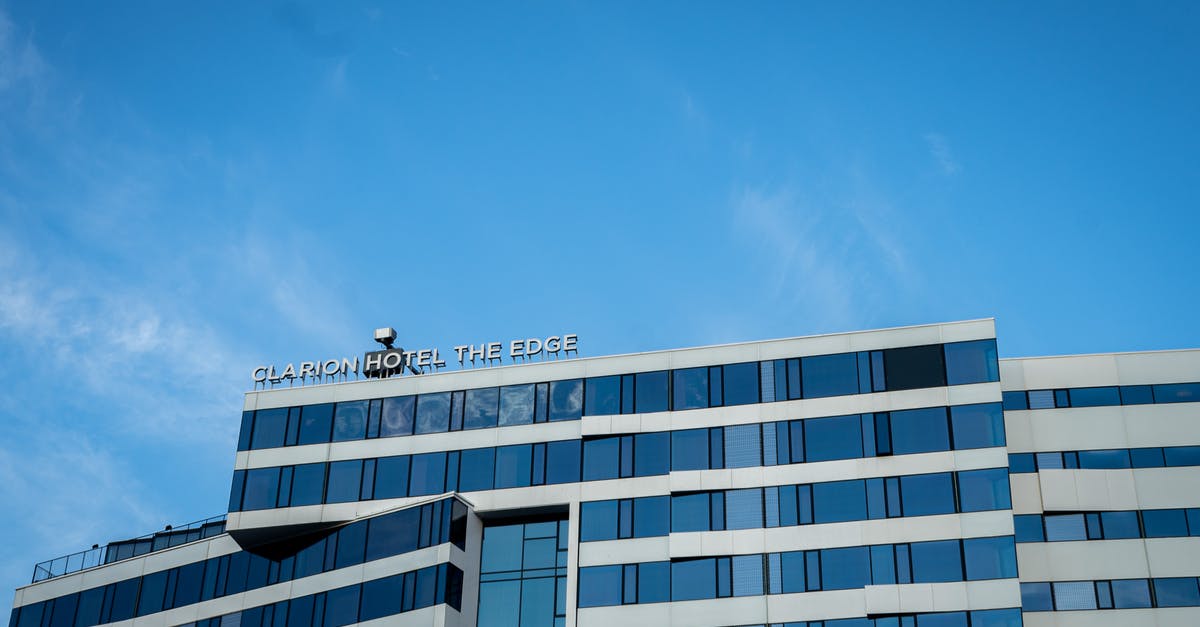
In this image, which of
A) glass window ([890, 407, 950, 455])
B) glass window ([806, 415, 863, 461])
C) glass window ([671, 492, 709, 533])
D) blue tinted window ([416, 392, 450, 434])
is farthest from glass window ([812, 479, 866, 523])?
blue tinted window ([416, 392, 450, 434])

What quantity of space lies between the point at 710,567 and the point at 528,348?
1741 centimetres

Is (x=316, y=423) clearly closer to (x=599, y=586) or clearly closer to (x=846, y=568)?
(x=599, y=586)

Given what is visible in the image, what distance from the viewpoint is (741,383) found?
3027 inches

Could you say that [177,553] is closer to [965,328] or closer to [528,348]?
[528,348]

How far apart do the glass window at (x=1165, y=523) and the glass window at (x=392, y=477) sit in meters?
39.3

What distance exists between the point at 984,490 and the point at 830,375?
10.0m

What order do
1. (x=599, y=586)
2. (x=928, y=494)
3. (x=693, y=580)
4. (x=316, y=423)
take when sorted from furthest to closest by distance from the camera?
(x=316, y=423) → (x=599, y=586) → (x=693, y=580) → (x=928, y=494)

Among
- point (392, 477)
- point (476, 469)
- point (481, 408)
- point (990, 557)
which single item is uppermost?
point (481, 408)

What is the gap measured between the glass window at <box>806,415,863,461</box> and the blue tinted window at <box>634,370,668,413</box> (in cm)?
774

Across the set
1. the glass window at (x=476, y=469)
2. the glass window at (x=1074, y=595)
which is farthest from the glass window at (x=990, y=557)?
the glass window at (x=476, y=469)

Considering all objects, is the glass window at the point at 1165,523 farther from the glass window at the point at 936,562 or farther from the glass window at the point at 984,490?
the glass window at the point at 936,562

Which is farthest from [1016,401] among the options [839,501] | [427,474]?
[427,474]

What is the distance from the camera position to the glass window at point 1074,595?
241ft

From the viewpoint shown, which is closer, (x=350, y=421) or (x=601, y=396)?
(x=601, y=396)
